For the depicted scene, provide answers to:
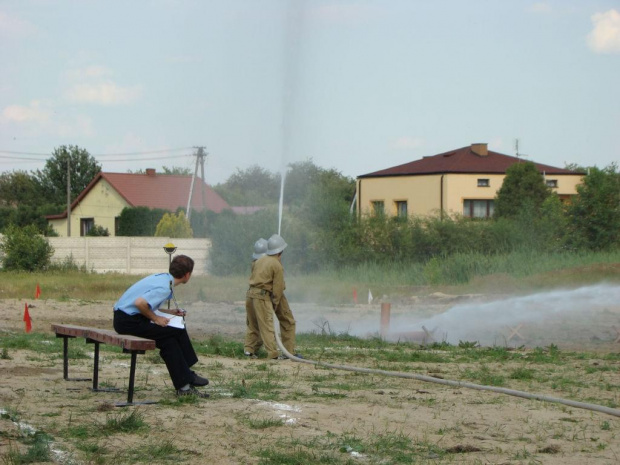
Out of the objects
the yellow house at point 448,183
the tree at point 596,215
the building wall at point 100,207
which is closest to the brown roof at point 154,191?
the building wall at point 100,207

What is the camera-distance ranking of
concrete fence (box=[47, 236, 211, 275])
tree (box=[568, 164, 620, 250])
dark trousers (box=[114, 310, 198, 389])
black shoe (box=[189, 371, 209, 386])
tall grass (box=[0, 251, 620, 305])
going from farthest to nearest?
concrete fence (box=[47, 236, 211, 275]) < tree (box=[568, 164, 620, 250]) < tall grass (box=[0, 251, 620, 305]) < black shoe (box=[189, 371, 209, 386]) < dark trousers (box=[114, 310, 198, 389])

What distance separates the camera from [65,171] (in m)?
82.4

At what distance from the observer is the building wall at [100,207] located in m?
63.9

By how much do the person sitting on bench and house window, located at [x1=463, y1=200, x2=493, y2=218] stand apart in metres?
46.6

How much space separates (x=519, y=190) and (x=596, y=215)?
782 centimetres

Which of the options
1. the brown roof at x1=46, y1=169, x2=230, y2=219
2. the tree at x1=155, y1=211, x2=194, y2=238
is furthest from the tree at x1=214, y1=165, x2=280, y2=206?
the tree at x1=155, y1=211, x2=194, y2=238

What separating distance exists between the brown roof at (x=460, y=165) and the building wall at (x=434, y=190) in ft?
0.96

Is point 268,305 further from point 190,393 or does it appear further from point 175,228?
point 175,228

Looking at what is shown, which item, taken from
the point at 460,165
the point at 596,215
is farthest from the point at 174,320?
the point at 460,165

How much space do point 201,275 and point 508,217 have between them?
54.1 ft

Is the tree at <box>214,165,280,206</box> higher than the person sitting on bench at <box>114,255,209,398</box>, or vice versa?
the tree at <box>214,165,280,206</box>

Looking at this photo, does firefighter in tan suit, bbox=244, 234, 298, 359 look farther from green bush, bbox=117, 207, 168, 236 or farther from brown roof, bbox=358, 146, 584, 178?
green bush, bbox=117, 207, 168, 236

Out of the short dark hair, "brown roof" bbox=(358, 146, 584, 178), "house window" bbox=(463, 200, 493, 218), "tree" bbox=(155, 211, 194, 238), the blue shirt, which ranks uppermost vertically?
"brown roof" bbox=(358, 146, 584, 178)

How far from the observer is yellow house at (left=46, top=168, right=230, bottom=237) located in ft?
207
